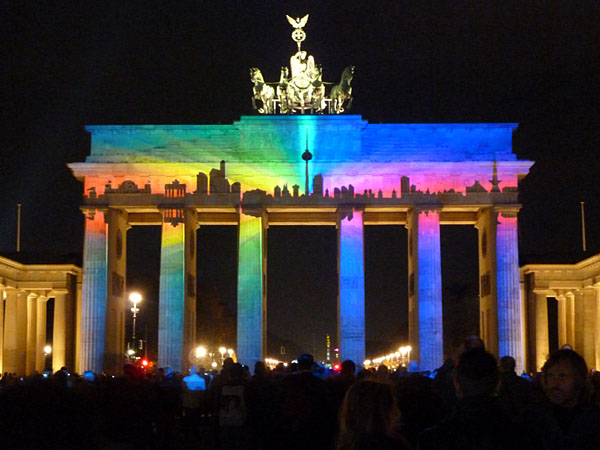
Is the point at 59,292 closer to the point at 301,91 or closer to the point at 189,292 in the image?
the point at 189,292

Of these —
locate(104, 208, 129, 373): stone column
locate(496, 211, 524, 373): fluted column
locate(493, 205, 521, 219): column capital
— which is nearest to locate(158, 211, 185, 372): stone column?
locate(104, 208, 129, 373): stone column

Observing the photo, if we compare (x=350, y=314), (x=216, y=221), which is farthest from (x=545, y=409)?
(x=216, y=221)

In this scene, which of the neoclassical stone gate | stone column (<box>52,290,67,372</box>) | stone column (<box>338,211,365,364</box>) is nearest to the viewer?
the neoclassical stone gate

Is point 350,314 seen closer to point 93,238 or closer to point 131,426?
point 93,238

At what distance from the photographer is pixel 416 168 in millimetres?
70312

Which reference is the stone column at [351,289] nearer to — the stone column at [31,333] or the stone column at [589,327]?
the stone column at [589,327]

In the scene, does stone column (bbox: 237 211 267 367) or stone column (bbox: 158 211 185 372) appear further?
stone column (bbox: 237 211 267 367)

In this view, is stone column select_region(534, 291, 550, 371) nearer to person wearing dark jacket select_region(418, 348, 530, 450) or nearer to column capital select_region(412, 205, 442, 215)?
column capital select_region(412, 205, 442, 215)

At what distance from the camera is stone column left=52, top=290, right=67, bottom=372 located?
7776cm

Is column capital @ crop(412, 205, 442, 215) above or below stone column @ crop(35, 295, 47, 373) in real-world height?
above

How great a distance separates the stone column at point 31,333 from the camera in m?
80.2

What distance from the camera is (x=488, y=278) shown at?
71.1 meters

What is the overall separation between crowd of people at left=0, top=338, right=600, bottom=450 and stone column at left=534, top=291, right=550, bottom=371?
59.7 metres

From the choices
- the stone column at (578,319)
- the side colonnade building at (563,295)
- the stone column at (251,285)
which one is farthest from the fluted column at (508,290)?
the stone column at (251,285)
